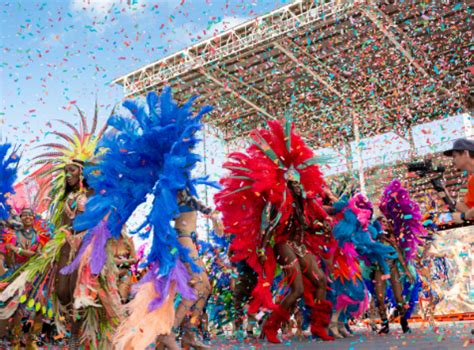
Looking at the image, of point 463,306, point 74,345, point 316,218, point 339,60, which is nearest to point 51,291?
point 74,345

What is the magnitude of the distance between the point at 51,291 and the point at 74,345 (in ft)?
1.91

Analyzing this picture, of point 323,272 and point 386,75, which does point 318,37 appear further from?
point 323,272

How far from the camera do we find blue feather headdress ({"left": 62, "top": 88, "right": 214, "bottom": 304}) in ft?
12.1

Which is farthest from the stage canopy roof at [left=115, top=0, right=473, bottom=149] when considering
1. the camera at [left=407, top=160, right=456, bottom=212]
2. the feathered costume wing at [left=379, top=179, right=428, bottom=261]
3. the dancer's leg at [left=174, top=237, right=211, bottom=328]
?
the dancer's leg at [left=174, top=237, right=211, bottom=328]

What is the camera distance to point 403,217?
7035 millimetres

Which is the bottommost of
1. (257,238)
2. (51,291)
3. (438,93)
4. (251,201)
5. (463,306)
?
(463,306)

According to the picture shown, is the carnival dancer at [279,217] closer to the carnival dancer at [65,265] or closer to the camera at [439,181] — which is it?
the camera at [439,181]

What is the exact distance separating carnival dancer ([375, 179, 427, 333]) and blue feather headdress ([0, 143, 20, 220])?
440cm

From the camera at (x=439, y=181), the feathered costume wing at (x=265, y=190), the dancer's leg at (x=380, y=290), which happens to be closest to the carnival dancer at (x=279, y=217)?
the feathered costume wing at (x=265, y=190)

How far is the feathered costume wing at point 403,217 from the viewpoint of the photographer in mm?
6934

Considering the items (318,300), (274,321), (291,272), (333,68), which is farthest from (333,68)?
(274,321)

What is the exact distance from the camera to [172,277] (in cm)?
358

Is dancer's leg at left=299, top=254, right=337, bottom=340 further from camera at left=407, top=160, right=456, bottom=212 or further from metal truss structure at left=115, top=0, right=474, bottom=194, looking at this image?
metal truss structure at left=115, top=0, right=474, bottom=194

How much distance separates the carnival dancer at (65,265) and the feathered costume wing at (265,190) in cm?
181
